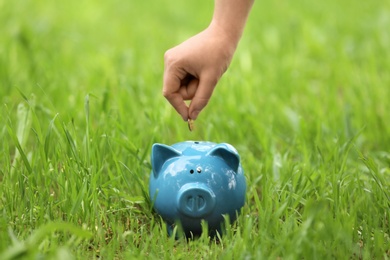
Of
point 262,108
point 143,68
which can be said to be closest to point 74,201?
point 262,108

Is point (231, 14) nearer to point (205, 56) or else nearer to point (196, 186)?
point (205, 56)

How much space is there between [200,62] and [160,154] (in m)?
0.33

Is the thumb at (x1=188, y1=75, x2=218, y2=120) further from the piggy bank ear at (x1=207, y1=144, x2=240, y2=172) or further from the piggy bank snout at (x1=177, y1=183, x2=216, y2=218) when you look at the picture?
the piggy bank snout at (x1=177, y1=183, x2=216, y2=218)

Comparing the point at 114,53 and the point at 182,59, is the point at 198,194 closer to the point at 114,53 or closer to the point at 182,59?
the point at 182,59

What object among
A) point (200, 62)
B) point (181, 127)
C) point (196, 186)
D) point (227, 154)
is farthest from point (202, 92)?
point (181, 127)

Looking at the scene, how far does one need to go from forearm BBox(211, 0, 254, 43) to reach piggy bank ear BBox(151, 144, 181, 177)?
0.43 m

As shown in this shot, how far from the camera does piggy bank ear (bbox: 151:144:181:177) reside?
7.41 feet

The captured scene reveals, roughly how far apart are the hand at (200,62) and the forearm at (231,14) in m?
0.02

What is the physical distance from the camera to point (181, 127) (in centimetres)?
341

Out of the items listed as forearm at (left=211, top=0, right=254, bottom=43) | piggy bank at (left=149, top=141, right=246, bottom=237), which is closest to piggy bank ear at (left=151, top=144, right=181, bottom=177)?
piggy bank at (left=149, top=141, right=246, bottom=237)

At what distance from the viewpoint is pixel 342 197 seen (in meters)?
2.31

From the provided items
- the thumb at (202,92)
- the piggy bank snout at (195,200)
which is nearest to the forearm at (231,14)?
the thumb at (202,92)

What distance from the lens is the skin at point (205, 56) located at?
88.9 inches

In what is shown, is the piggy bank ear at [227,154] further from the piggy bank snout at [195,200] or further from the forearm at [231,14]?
the forearm at [231,14]
